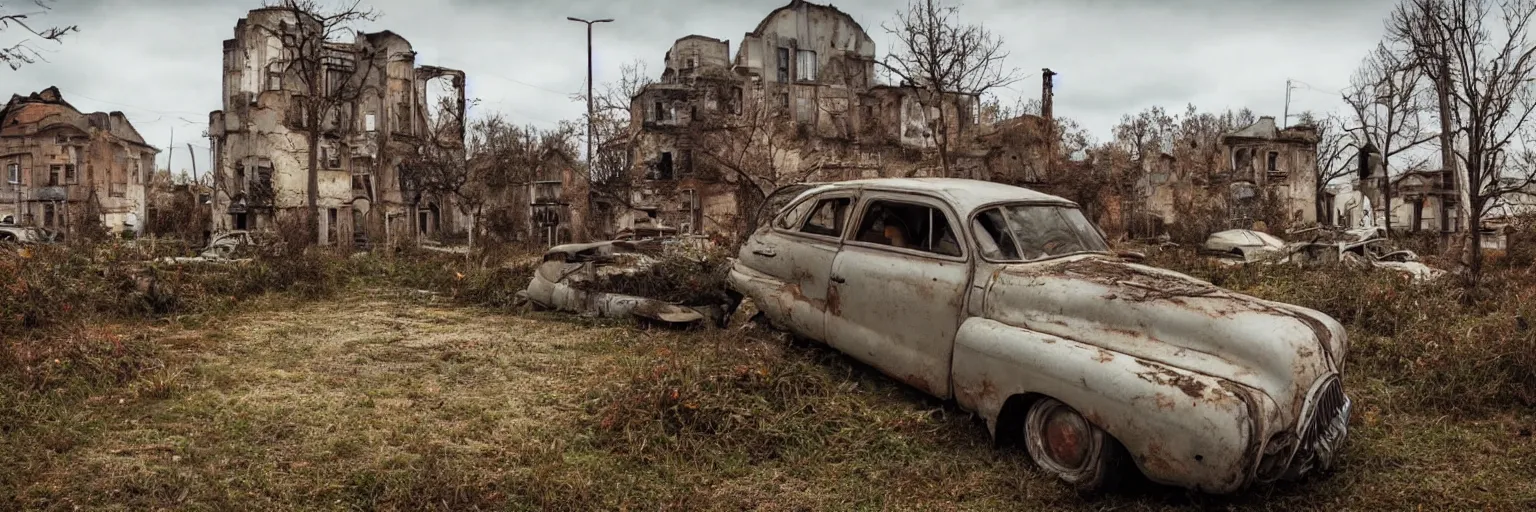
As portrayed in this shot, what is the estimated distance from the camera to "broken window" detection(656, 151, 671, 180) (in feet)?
118

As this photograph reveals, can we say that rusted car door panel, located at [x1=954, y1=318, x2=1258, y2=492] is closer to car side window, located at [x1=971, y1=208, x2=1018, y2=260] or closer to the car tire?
the car tire

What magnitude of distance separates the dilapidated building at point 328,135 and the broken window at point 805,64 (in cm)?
1615

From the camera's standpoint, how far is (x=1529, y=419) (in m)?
5.43

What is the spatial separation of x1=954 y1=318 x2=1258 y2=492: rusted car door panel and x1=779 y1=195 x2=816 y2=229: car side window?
98.5 inches

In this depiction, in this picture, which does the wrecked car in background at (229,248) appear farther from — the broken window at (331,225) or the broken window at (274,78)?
the broken window at (274,78)

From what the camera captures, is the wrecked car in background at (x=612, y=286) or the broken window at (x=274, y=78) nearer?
the wrecked car in background at (x=612, y=286)

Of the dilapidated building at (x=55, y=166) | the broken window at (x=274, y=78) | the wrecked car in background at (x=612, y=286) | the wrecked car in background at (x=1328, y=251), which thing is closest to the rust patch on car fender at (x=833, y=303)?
the wrecked car in background at (x=612, y=286)

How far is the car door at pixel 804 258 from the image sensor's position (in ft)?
21.1

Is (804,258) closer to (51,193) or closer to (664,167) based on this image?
(664,167)

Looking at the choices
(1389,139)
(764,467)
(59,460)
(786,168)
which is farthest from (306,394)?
(1389,139)

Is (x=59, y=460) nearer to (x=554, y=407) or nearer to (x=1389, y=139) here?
(x=554, y=407)

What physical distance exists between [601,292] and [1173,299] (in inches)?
265

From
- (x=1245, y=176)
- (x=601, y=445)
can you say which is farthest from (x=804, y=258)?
(x=1245, y=176)

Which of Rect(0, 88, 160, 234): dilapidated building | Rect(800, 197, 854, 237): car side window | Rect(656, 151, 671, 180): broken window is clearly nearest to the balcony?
Rect(0, 88, 160, 234): dilapidated building
